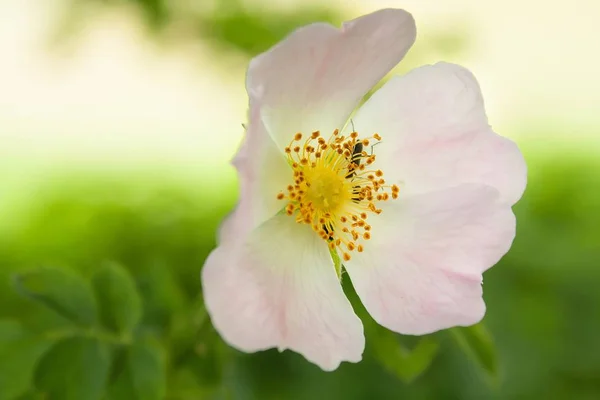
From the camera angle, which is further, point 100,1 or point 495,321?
point 100,1

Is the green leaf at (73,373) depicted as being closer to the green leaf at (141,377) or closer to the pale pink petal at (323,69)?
the green leaf at (141,377)

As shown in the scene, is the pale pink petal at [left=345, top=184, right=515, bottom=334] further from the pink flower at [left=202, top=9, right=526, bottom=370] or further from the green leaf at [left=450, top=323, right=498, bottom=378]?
the green leaf at [left=450, top=323, right=498, bottom=378]

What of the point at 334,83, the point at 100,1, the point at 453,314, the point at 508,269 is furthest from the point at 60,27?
the point at 453,314

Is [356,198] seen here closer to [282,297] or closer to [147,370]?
[282,297]

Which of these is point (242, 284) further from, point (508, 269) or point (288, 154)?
point (508, 269)

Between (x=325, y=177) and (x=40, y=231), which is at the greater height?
(x=40, y=231)

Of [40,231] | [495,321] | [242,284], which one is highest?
[40,231]
